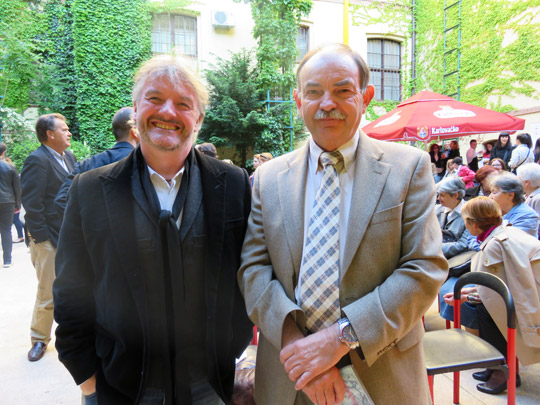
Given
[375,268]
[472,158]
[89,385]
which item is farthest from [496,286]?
[472,158]

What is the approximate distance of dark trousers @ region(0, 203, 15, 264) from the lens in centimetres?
643

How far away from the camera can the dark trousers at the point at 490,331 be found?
2.89 meters

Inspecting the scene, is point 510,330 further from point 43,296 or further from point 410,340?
point 43,296

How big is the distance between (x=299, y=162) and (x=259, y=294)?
1.83 ft

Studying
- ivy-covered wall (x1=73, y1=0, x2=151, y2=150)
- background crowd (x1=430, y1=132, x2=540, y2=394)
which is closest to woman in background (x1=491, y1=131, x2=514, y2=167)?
background crowd (x1=430, y1=132, x2=540, y2=394)

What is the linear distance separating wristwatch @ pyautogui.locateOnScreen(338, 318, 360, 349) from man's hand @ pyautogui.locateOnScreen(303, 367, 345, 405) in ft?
0.39

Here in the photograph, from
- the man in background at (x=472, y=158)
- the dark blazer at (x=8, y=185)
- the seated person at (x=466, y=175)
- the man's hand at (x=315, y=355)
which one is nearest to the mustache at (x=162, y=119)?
the man's hand at (x=315, y=355)

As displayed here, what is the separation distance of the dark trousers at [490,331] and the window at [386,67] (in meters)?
15.1

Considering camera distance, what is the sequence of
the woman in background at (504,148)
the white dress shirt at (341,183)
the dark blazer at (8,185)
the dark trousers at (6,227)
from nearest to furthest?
the white dress shirt at (341,183) < the dark trousers at (6,227) < the dark blazer at (8,185) < the woman in background at (504,148)

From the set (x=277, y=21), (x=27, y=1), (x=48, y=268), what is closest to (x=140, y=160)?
(x=48, y=268)

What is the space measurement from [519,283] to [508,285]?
69mm

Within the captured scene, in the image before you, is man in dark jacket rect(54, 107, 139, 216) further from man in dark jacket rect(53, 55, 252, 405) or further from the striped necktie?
the striped necktie

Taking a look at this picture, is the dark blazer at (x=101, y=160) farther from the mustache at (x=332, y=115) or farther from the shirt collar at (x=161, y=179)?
the mustache at (x=332, y=115)

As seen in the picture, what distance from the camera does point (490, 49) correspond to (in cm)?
1362
